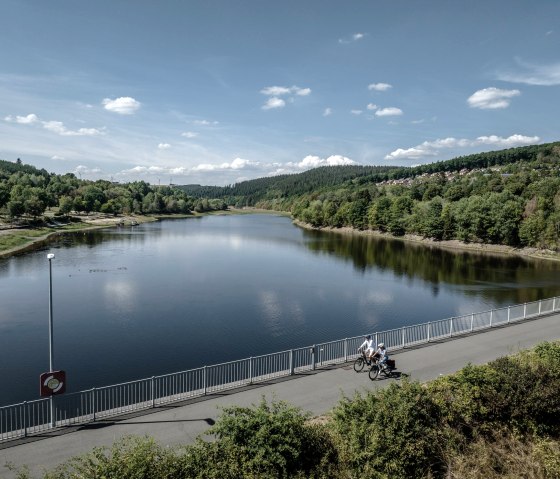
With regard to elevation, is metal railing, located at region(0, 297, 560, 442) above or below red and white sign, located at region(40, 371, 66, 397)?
below

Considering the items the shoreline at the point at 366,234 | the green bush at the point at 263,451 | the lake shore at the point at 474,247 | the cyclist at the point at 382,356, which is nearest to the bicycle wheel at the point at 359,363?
the cyclist at the point at 382,356

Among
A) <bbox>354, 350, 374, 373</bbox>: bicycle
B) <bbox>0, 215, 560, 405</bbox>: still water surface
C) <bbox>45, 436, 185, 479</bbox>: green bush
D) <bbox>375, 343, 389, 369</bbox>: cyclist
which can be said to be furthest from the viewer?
<bbox>0, 215, 560, 405</bbox>: still water surface

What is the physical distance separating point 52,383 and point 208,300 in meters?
27.3

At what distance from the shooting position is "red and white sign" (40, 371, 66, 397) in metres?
15.9

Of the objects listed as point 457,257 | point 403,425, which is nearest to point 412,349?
point 403,425

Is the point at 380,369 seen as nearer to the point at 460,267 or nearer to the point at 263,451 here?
the point at 263,451

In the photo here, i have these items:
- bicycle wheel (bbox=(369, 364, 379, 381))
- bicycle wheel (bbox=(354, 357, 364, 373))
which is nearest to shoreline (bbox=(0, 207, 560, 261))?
bicycle wheel (bbox=(354, 357, 364, 373))

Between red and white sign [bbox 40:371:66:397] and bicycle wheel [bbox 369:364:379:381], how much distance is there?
12356 mm

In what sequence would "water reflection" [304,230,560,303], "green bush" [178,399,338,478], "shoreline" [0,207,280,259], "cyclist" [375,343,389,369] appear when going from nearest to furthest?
"green bush" [178,399,338,478]
"cyclist" [375,343,389,369]
"water reflection" [304,230,560,303]
"shoreline" [0,207,280,259]

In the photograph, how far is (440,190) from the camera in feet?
438

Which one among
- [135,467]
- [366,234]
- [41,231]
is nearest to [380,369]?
[135,467]

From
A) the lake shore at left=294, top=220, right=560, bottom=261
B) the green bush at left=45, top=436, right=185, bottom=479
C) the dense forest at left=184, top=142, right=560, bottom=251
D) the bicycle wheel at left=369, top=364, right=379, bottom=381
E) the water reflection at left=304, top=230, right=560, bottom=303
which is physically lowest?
the water reflection at left=304, top=230, right=560, bottom=303

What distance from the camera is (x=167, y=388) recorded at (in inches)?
924

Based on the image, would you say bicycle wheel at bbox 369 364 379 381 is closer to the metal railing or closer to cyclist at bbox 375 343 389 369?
cyclist at bbox 375 343 389 369
